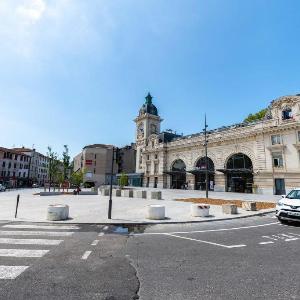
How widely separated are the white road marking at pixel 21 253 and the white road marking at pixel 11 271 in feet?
3.09

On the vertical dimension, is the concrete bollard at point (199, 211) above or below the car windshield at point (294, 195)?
below

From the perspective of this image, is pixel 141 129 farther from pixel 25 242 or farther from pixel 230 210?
pixel 25 242

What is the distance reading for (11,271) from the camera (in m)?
5.27

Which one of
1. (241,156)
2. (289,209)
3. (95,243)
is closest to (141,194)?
(289,209)

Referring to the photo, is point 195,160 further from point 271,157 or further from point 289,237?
point 289,237

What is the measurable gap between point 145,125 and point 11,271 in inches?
2457

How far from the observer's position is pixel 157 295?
4199 mm

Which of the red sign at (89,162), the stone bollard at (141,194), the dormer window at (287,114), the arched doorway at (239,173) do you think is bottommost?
the stone bollard at (141,194)

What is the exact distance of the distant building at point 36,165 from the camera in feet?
281

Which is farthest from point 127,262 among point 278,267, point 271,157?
point 271,157

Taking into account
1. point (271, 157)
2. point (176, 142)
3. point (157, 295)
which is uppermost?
point (176, 142)

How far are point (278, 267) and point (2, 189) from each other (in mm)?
50617

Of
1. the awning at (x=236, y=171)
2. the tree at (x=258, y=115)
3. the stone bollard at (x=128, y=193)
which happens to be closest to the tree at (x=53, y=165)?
the stone bollard at (x=128, y=193)

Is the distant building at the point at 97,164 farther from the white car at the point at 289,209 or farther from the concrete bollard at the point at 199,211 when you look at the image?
the white car at the point at 289,209
